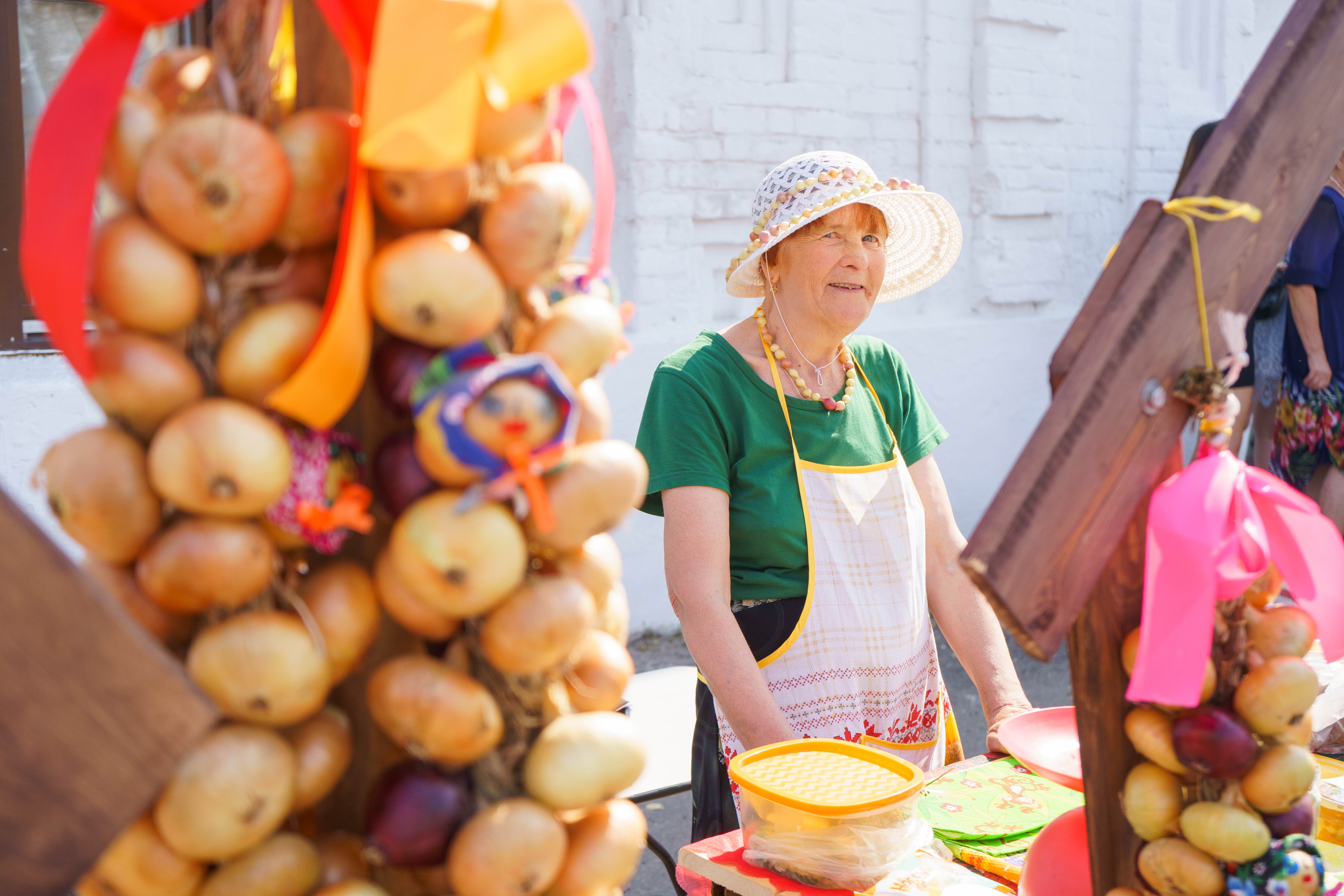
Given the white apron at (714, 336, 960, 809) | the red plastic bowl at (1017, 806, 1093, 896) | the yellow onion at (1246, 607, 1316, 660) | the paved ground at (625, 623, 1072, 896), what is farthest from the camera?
the paved ground at (625, 623, 1072, 896)

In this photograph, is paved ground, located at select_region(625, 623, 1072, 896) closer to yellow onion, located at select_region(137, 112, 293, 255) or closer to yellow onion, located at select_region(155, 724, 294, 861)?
yellow onion, located at select_region(155, 724, 294, 861)

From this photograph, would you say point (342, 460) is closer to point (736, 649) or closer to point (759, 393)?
point (736, 649)

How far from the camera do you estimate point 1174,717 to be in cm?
83

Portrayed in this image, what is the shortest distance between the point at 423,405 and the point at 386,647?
16 centimetres

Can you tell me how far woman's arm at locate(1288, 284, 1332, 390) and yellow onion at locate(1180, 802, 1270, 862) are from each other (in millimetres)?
3871

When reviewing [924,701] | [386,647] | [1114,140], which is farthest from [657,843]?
[1114,140]

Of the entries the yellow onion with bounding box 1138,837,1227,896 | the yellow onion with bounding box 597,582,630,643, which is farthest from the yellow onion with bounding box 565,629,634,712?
the yellow onion with bounding box 1138,837,1227,896

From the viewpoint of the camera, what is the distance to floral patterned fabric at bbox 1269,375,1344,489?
4.07 metres

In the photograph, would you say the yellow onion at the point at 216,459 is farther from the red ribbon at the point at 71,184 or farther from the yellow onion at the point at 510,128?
the yellow onion at the point at 510,128

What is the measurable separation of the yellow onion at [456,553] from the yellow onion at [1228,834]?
561 mm

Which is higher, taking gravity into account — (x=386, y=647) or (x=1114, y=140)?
(x=1114, y=140)

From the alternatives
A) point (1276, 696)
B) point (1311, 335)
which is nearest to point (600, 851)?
point (1276, 696)

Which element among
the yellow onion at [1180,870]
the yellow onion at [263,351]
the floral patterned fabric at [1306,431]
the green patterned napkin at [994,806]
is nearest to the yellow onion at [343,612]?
the yellow onion at [263,351]

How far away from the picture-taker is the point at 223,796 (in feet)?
1.90
